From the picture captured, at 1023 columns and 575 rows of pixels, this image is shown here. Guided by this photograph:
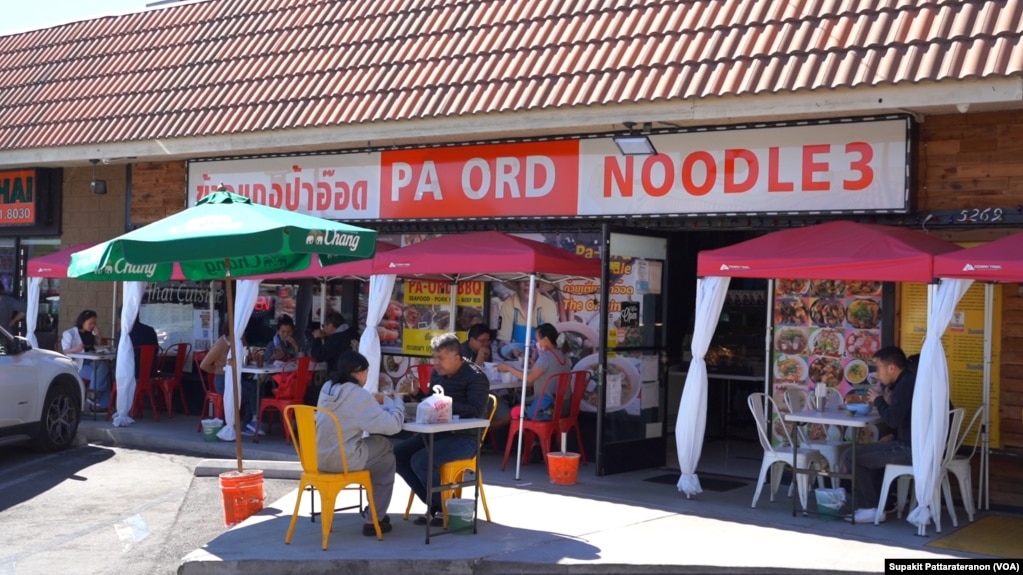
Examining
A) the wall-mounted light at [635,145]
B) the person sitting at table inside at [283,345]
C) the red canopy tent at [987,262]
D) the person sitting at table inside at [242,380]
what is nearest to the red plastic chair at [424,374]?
the person sitting at table inside at [283,345]

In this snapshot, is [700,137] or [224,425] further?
[224,425]

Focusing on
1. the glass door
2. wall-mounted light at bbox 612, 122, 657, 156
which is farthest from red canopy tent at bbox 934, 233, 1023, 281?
the glass door

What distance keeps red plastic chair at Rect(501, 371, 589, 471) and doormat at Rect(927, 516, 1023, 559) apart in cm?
388

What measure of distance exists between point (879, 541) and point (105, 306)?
40.8ft

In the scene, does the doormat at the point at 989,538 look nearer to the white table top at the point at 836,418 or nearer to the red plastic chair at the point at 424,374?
the white table top at the point at 836,418

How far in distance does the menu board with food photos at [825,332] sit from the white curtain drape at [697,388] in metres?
1.28

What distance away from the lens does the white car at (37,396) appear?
1222 centimetres

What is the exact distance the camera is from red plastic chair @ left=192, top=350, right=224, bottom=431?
14266 millimetres

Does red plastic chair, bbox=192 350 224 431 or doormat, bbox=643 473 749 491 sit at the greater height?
red plastic chair, bbox=192 350 224 431

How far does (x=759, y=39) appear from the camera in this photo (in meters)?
10.9

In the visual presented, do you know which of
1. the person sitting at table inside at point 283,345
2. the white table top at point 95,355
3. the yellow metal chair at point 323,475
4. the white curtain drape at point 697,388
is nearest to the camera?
the yellow metal chair at point 323,475

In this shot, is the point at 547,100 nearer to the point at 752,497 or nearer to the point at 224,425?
the point at 752,497

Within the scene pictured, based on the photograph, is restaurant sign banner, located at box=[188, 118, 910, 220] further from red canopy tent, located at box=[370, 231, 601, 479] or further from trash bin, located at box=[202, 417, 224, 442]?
trash bin, located at box=[202, 417, 224, 442]

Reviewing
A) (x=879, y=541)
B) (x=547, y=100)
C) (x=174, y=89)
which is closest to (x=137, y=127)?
(x=174, y=89)
